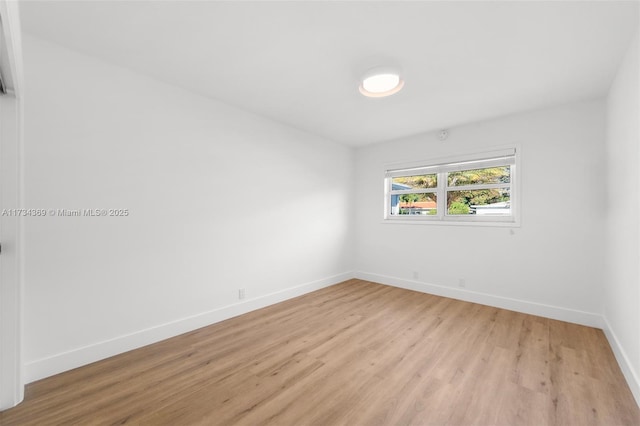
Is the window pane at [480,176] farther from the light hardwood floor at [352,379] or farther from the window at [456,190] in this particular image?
the light hardwood floor at [352,379]

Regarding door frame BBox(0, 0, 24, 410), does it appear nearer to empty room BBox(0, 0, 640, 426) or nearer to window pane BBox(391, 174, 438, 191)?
empty room BBox(0, 0, 640, 426)

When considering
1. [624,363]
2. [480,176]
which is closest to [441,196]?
[480,176]

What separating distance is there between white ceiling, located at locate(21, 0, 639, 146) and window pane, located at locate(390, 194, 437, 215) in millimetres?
1701

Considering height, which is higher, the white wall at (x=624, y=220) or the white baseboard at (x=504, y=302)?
the white wall at (x=624, y=220)

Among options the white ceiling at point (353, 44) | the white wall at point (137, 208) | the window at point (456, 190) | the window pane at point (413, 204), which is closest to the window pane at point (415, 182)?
the window at point (456, 190)

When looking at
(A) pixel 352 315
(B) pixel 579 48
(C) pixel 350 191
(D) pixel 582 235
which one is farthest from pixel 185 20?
(D) pixel 582 235

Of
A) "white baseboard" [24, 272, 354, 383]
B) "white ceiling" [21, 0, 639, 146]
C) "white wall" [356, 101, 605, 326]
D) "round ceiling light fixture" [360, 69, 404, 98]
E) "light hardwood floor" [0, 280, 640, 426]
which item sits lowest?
"light hardwood floor" [0, 280, 640, 426]

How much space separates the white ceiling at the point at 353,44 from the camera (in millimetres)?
1710

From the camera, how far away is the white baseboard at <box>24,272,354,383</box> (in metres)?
1.97

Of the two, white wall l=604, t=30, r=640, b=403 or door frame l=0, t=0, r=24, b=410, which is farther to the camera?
white wall l=604, t=30, r=640, b=403

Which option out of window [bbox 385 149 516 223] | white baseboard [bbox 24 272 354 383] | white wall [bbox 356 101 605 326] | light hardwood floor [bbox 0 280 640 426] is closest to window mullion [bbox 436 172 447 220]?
window [bbox 385 149 516 223]

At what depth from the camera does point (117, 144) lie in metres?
2.33

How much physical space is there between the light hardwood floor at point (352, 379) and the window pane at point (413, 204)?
73.5 inches

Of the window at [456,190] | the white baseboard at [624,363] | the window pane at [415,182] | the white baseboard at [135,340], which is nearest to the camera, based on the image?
the white baseboard at [624,363]
